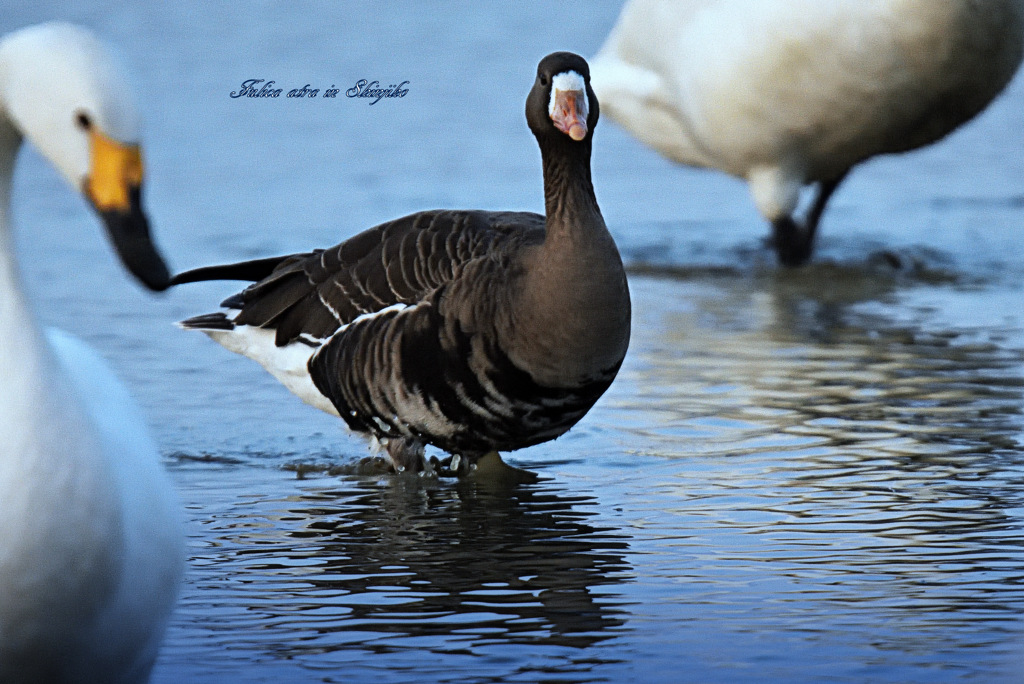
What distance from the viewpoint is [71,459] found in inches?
134

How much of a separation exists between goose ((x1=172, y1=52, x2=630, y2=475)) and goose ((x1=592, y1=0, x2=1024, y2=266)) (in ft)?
11.4

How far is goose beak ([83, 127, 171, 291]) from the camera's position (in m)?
3.19

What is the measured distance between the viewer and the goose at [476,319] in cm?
571

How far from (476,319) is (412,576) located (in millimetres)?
1116

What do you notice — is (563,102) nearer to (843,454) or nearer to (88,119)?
(843,454)

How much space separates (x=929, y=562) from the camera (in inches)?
199

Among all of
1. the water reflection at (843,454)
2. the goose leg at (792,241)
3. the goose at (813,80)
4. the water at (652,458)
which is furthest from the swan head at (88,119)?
the goose leg at (792,241)

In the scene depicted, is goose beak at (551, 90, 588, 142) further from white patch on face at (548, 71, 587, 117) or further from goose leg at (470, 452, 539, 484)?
goose leg at (470, 452, 539, 484)

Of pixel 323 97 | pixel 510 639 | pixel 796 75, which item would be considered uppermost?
pixel 510 639

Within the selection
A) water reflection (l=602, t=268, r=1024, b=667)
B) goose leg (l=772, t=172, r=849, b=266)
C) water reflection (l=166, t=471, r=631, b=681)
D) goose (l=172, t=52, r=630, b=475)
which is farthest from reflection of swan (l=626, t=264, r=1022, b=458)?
water reflection (l=166, t=471, r=631, b=681)

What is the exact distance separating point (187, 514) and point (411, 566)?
99cm

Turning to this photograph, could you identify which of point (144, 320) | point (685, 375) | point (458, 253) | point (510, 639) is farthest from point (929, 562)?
point (144, 320)

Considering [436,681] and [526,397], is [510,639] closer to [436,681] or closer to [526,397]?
[436,681]

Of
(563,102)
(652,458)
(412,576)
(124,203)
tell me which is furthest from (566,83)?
(124,203)
